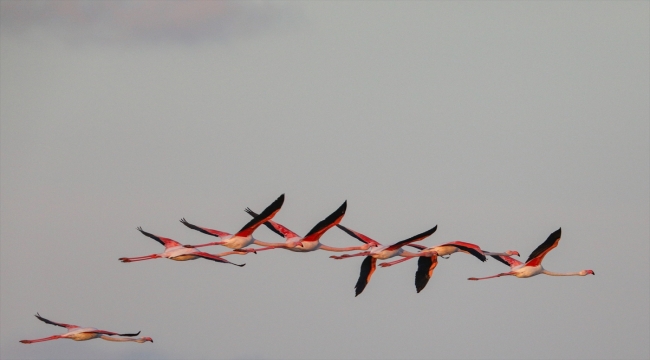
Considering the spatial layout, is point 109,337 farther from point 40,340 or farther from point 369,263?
point 369,263

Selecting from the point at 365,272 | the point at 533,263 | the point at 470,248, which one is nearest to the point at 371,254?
the point at 365,272

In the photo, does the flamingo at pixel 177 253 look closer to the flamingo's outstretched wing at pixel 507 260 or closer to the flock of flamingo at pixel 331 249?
the flock of flamingo at pixel 331 249

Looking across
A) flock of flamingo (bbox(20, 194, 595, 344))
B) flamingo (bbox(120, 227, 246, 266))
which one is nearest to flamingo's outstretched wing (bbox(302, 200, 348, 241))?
flock of flamingo (bbox(20, 194, 595, 344))

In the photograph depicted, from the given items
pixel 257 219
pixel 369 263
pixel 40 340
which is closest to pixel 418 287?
pixel 369 263

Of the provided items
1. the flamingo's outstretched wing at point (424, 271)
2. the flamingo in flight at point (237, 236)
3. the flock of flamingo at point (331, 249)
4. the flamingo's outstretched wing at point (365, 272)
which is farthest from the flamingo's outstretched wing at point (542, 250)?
the flamingo in flight at point (237, 236)

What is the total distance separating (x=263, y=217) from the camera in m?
61.2

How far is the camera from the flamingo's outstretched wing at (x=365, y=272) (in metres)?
67.2

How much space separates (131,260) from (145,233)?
2020mm

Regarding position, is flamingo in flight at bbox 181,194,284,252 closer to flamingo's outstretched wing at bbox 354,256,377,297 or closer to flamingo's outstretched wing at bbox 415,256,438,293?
flamingo's outstretched wing at bbox 354,256,377,297

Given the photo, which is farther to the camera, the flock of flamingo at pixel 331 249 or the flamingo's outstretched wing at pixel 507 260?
the flamingo's outstretched wing at pixel 507 260

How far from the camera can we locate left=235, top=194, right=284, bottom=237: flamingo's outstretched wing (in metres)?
59.5

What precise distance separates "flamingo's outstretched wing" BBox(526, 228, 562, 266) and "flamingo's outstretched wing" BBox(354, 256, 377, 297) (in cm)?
635

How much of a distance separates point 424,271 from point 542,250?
4.87 m

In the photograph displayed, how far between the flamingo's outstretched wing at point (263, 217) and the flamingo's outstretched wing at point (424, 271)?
25.5ft
